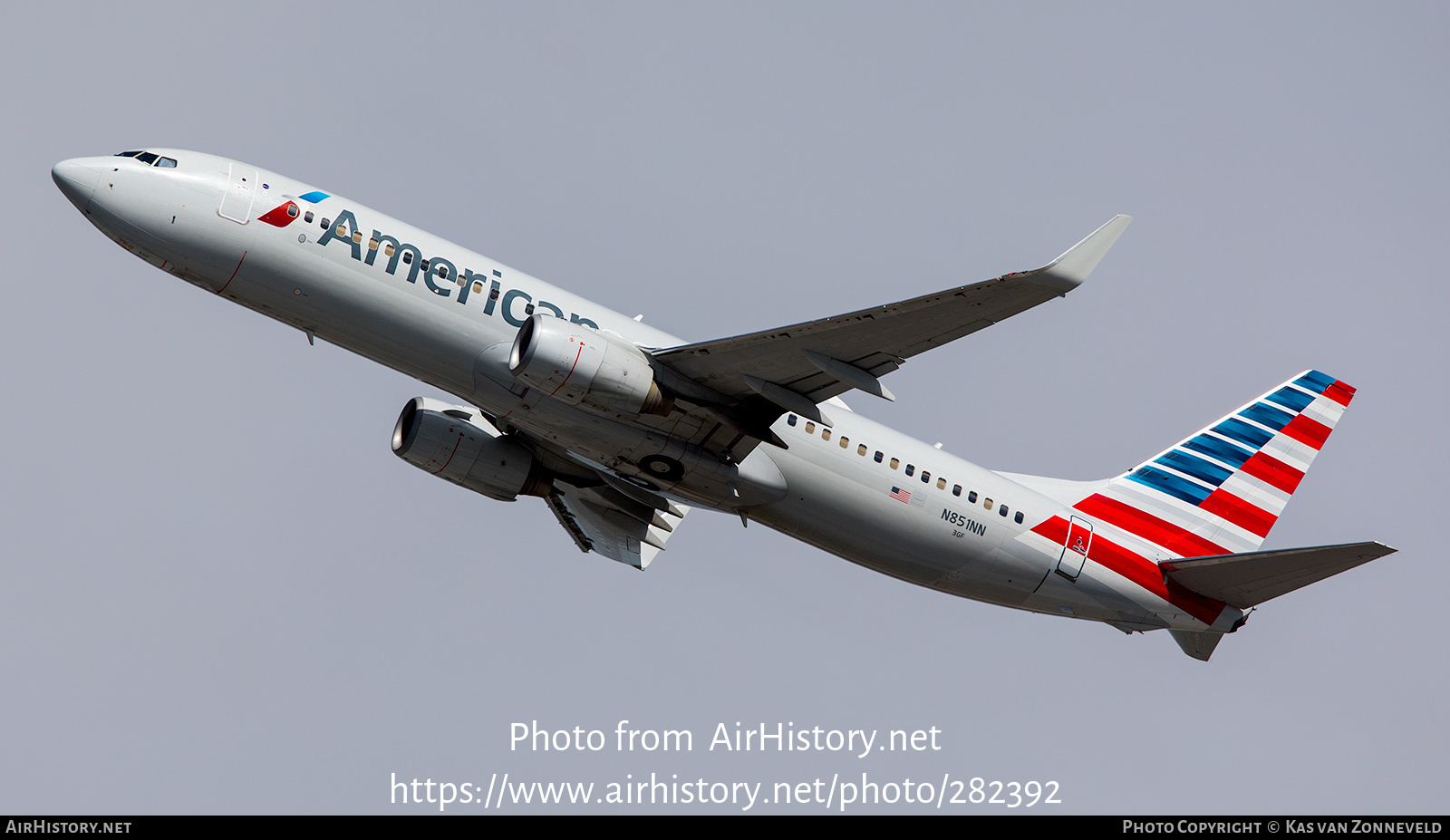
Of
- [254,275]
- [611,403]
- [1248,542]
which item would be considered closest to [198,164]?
[254,275]

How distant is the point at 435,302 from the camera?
91.3 feet

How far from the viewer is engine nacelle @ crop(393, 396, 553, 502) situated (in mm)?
34312

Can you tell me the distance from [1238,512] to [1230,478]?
1.02 m

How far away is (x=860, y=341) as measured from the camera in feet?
86.9

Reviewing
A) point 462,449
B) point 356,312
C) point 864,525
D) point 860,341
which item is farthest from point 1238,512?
point 356,312

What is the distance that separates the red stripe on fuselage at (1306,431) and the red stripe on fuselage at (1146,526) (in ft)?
16.0

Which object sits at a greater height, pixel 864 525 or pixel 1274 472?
pixel 1274 472

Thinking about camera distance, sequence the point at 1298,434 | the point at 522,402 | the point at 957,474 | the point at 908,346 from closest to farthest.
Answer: the point at 908,346 < the point at 522,402 < the point at 957,474 < the point at 1298,434

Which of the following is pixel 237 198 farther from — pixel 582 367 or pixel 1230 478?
pixel 1230 478

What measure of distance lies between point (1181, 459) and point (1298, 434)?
383 centimetres

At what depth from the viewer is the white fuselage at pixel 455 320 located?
89.5ft

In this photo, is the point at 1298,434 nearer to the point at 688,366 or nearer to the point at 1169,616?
Result: the point at 1169,616

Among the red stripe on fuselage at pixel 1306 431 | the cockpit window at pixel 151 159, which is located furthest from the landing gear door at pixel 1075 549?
the cockpit window at pixel 151 159

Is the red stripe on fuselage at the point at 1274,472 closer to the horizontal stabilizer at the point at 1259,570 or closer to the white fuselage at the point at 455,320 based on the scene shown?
the horizontal stabilizer at the point at 1259,570
